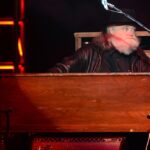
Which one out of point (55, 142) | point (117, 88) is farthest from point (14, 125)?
point (117, 88)

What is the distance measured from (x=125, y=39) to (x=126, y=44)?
6cm

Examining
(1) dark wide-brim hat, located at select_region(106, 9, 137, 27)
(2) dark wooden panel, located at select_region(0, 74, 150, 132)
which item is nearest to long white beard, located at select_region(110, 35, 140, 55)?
(1) dark wide-brim hat, located at select_region(106, 9, 137, 27)

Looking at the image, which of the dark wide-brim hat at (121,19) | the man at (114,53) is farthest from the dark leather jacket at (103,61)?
the dark wide-brim hat at (121,19)

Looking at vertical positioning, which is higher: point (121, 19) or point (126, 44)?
point (121, 19)

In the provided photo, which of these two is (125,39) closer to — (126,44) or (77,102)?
(126,44)

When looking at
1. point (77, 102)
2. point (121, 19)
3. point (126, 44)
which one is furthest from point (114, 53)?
point (77, 102)

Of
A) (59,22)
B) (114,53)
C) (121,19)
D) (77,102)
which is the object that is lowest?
(77,102)

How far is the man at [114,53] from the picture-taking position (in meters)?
3.84

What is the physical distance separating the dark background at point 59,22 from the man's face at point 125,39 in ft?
3.96

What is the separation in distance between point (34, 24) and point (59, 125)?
8.35 ft

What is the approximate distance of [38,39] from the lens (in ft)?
17.1

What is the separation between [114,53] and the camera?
12.9 feet

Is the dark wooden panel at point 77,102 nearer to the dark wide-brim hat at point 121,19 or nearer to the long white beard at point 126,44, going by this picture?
the long white beard at point 126,44

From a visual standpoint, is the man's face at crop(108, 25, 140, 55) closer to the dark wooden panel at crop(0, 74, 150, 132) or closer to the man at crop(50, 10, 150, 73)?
the man at crop(50, 10, 150, 73)
